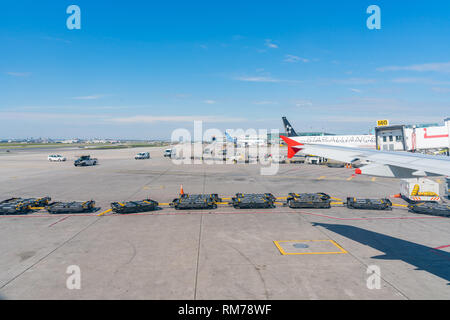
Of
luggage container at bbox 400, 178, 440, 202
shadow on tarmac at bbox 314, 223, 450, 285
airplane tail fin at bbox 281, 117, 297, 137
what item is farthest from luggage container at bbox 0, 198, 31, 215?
airplane tail fin at bbox 281, 117, 297, 137

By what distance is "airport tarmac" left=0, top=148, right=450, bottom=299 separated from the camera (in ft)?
33.9

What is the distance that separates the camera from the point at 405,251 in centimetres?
1390

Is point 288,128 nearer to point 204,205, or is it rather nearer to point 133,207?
point 204,205

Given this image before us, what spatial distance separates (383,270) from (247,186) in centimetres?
2291

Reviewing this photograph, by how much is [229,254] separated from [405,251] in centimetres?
1006

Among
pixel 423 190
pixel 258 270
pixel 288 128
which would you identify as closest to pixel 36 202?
pixel 258 270

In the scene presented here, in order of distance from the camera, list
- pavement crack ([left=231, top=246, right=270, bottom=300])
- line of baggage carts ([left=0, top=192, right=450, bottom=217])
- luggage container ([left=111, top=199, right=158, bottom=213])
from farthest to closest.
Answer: luggage container ([left=111, top=199, right=158, bottom=213])
line of baggage carts ([left=0, top=192, right=450, bottom=217])
pavement crack ([left=231, top=246, right=270, bottom=300])

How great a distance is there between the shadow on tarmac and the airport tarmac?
0.06m

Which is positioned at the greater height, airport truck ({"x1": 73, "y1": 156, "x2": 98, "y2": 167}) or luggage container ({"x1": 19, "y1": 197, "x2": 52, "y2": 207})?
airport truck ({"x1": 73, "y1": 156, "x2": 98, "y2": 167})

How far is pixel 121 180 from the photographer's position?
38562mm

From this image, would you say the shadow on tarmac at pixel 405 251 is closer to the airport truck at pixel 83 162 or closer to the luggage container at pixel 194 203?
the luggage container at pixel 194 203

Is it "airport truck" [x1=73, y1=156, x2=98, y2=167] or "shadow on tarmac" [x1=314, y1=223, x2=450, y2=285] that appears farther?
"airport truck" [x1=73, y1=156, x2=98, y2=167]

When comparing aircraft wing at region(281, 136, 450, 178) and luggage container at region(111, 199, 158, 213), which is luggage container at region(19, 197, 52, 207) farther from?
aircraft wing at region(281, 136, 450, 178)
